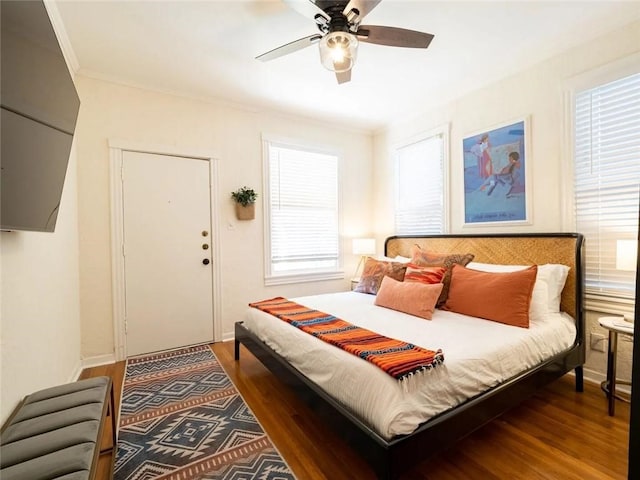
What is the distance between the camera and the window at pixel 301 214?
3.87 m

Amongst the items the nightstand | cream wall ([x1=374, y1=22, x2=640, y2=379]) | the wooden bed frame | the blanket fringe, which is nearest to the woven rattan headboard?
the wooden bed frame

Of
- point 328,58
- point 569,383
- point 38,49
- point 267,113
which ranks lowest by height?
point 569,383

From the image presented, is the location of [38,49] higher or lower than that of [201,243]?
higher

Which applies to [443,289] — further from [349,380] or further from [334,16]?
[334,16]

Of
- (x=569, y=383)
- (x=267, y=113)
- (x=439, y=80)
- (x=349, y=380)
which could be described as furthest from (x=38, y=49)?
(x=569, y=383)

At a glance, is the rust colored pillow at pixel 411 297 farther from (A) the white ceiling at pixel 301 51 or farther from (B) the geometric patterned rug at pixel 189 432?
(A) the white ceiling at pixel 301 51

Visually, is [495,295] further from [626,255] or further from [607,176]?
[607,176]

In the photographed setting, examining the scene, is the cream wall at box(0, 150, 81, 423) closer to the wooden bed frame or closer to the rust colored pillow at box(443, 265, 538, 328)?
the wooden bed frame

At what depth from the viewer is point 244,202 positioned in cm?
355

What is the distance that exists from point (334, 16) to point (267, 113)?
7.01 ft

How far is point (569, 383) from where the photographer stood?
2.47 metres

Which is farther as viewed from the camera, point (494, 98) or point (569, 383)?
point (494, 98)

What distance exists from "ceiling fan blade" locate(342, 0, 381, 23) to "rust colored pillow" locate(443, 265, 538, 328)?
2016 mm

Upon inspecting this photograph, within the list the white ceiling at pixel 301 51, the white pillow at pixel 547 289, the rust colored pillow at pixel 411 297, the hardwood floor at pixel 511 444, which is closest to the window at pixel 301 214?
the white ceiling at pixel 301 51
